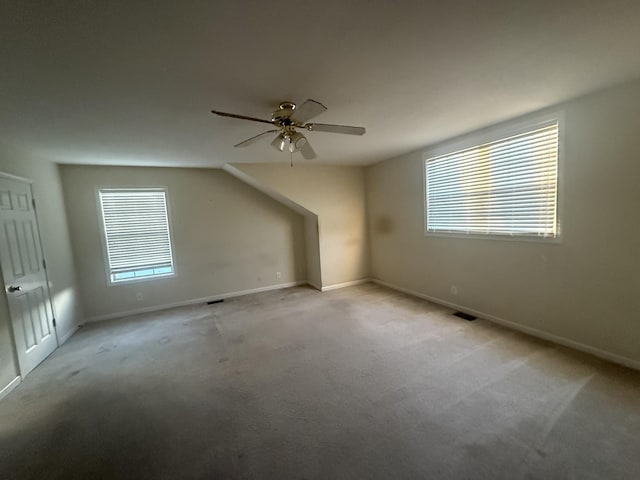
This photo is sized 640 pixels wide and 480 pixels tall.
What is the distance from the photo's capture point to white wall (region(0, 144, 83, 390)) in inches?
116

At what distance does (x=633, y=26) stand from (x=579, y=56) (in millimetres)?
290

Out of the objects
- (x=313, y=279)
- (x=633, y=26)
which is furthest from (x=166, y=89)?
(x=313, y=279)

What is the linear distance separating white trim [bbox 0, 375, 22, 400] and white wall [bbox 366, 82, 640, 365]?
16.9 ft

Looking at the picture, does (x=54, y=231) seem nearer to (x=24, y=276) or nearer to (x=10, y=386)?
(x=24, y=276)

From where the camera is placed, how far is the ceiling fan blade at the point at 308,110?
1.74m

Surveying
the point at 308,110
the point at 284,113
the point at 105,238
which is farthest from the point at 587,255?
the point at 105,238

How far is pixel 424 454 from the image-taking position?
1.58 m

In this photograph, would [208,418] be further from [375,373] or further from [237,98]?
[237,98]

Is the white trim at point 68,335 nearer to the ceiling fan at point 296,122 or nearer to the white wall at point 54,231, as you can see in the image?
the white wall at point 54,231

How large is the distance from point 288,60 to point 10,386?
149 inches

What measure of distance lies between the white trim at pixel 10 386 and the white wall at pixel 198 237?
167 centimetres

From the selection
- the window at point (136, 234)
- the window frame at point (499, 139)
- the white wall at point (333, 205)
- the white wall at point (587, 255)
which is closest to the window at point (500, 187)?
the window frame at point (499, 139)

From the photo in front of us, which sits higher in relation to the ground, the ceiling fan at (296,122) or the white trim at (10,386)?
the ceiling fan at (296,122)

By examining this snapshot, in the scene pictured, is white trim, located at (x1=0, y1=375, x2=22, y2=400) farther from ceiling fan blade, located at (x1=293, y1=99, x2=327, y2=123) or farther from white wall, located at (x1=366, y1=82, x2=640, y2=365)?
white wall, located at (x1=366, y1=82, x2=640, y2=365)
